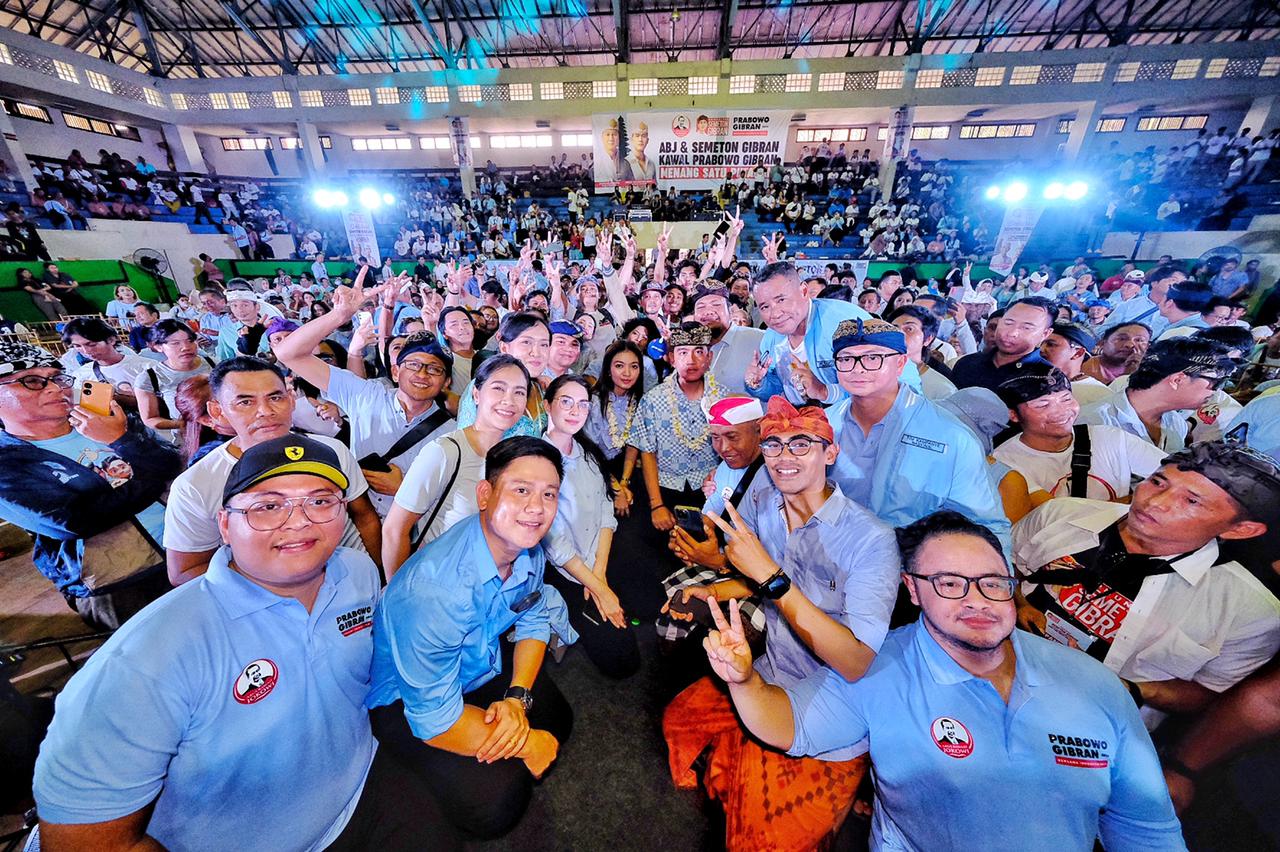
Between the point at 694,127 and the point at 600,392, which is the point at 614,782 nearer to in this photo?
the point at 600,392

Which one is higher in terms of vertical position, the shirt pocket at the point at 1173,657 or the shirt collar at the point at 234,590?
the shirt collar at the point at 234,590

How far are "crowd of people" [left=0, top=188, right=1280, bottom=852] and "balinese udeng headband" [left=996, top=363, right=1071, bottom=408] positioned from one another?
16 mm

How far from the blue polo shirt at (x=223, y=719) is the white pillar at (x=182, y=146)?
35.3m

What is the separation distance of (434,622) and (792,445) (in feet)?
5.92

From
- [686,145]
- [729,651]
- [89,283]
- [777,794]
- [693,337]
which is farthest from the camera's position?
[686,145]

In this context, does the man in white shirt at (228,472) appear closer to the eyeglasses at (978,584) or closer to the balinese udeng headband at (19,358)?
the balinese udeng headband at (19,358)

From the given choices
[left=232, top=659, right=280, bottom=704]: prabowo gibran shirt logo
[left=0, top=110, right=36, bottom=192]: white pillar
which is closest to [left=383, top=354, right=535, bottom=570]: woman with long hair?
[left=232, top=659, right=280, bottom=704]: prabowo gibran shirt logo

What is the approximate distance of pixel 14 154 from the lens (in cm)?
1664

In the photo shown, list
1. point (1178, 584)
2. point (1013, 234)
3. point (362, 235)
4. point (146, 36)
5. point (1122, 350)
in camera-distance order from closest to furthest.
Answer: point (1178, 584) → point (1122, 350) → point (362, 235) → point (1013, 234) → point (146, 36)

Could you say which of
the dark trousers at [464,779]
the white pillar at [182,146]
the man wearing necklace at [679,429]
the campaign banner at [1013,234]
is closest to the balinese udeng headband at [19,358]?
the dark trousers at [464,779]

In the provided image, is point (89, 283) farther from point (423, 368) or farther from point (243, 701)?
point (243, 701)

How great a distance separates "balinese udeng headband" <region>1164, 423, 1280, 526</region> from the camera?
174cm

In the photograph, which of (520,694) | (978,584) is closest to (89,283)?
(520,694)

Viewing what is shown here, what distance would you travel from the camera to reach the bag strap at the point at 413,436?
10.6ft
